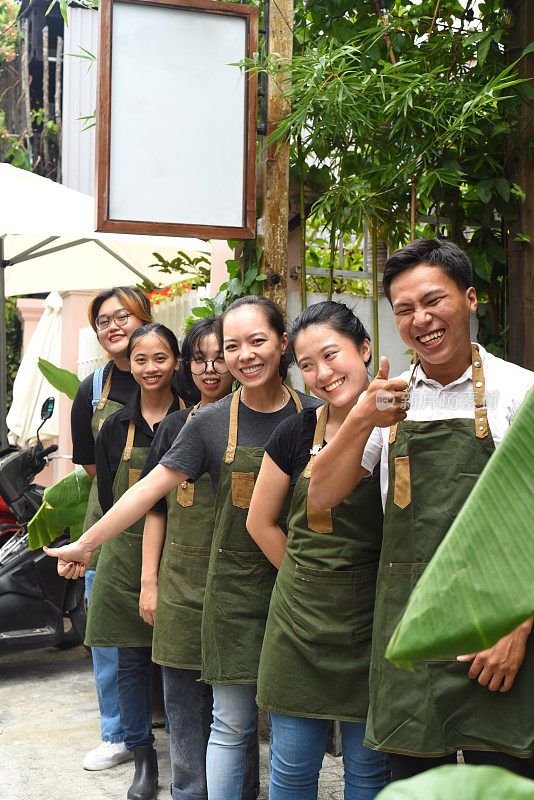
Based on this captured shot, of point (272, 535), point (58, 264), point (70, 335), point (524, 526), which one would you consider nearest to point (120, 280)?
point (58, 264)

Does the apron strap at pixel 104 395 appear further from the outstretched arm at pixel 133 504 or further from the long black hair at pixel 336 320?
the long black hair at pixel 336 320

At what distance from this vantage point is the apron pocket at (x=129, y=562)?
139 inches

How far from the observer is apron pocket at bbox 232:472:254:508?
268 cm

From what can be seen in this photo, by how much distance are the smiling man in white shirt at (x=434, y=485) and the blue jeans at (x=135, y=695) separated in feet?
5.83

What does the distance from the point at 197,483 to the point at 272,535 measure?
0.65 metres

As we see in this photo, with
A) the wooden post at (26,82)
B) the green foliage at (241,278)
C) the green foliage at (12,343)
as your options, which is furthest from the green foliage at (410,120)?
the wooden post at (26,82)

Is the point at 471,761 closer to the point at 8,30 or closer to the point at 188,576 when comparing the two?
the point at 188,576

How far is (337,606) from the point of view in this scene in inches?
88.0

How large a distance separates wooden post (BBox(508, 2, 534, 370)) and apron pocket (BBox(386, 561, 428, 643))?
5.91ft

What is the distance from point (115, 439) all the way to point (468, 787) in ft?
10.2

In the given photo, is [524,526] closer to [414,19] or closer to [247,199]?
[247,199]

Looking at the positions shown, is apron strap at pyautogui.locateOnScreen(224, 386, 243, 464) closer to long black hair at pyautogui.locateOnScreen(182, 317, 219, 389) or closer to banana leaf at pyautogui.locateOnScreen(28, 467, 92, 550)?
long black hair at pyautogui.locateOnScreen(182, 317, 219, 389)

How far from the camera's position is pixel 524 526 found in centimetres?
58

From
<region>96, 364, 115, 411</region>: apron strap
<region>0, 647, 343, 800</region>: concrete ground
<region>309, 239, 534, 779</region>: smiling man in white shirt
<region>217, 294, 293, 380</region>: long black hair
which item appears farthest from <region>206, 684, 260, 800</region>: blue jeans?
<region>96, 364, 115, 411</region>: apron strap
